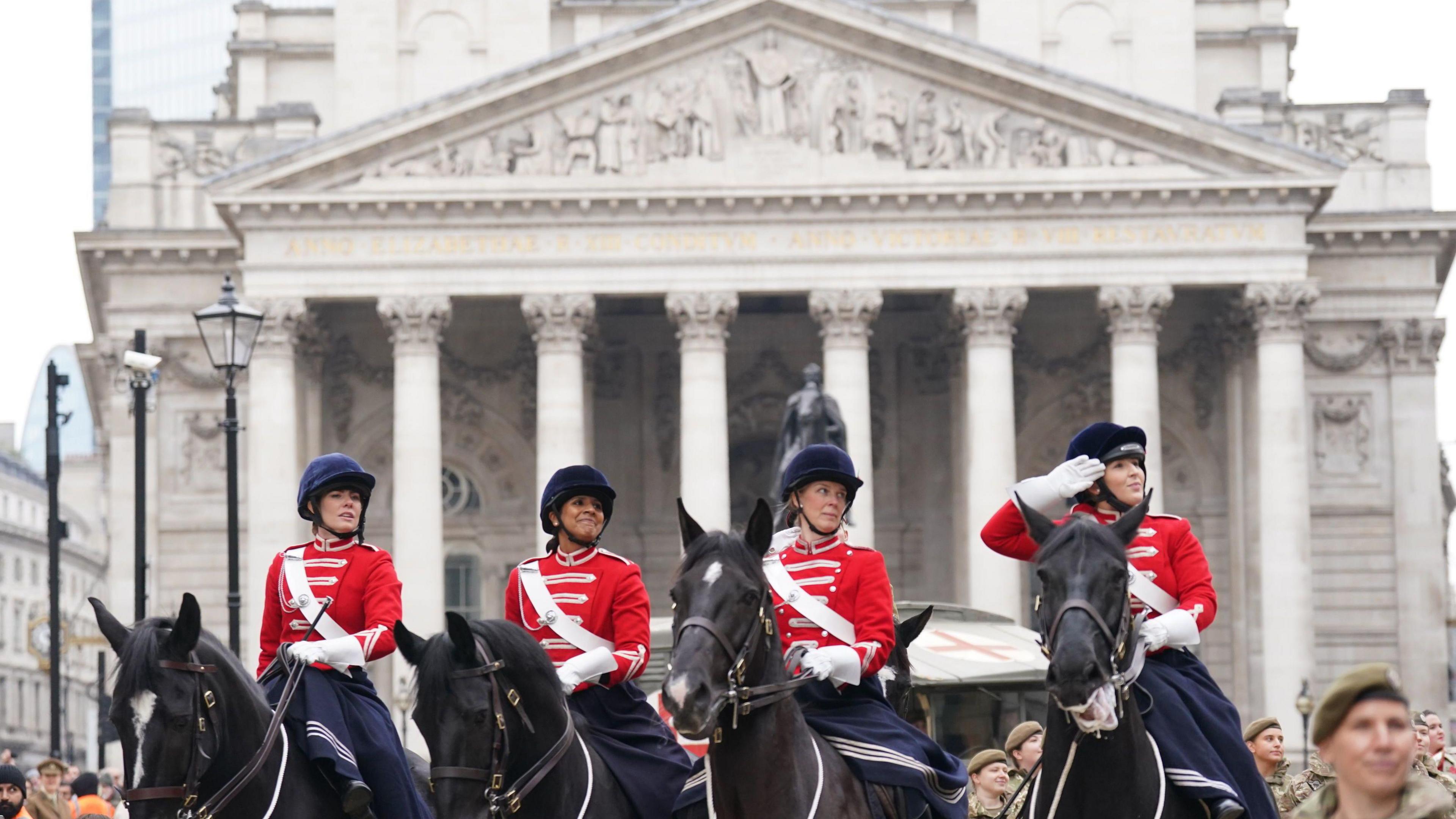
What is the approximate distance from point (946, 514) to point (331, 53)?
21.6 metres

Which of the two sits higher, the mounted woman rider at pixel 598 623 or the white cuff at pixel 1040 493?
the white cuff at pixel 1040 493

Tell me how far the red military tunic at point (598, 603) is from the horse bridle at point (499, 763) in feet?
4.48

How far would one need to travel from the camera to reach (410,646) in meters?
11.4

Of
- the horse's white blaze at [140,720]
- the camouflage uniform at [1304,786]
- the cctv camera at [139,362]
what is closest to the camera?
the horse's white blaze at [140,720]

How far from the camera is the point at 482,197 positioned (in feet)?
174

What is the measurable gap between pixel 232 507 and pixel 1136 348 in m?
29.4

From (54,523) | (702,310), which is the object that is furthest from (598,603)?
(702,310)

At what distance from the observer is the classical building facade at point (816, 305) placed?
52.9 metres

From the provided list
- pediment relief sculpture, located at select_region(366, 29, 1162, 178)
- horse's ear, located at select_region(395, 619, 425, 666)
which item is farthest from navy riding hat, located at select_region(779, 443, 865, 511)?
pediment relief sculpture, located at select_region(366, 29, 1162, 178)

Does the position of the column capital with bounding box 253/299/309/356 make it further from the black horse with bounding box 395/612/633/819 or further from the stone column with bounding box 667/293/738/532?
the black horse with bounding box 395/612/633/819

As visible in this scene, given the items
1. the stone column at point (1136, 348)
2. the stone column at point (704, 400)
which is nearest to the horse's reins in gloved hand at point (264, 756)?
the stone column at point (704, 400)

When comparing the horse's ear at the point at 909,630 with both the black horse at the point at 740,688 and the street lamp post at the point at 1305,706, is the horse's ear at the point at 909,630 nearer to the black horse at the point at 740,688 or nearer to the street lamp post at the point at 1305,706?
the black horse at the point at 740,688

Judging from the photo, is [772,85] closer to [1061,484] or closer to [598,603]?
[598,603]

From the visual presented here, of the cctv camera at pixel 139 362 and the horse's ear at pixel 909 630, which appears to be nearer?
the horse's ear at pixel 909 630
